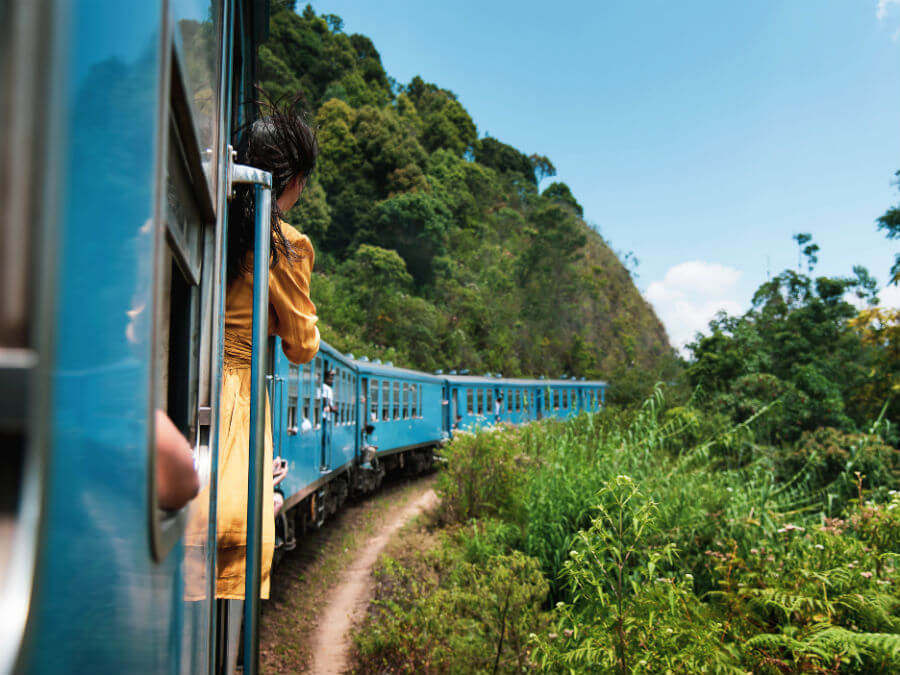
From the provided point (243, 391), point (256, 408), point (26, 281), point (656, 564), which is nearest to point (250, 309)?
point (243, 391)

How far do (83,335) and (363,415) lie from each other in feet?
35.9

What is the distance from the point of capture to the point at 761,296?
709 inches

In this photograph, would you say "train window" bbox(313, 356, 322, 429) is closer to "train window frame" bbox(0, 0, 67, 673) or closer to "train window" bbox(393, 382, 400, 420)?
"train window" bbox(393, 382, 400, 420)

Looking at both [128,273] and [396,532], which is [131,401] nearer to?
[128,273]

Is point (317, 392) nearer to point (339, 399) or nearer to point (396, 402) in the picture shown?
point (339, 399)

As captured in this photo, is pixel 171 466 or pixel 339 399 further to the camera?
pixel 339 399

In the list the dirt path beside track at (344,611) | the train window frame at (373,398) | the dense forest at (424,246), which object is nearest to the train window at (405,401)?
the train window frame at (373,398)

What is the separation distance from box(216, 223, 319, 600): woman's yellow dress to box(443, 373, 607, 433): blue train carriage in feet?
45.9

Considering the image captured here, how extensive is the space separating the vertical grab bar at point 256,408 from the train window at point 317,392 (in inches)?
245

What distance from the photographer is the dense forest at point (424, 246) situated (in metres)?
29.1

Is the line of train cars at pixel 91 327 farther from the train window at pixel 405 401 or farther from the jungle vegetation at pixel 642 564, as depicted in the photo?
the train window at pixel 405 401

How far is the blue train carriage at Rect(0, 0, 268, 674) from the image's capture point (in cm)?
44

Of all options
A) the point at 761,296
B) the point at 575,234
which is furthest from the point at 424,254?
the point at 761,296

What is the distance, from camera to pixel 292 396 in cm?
651
